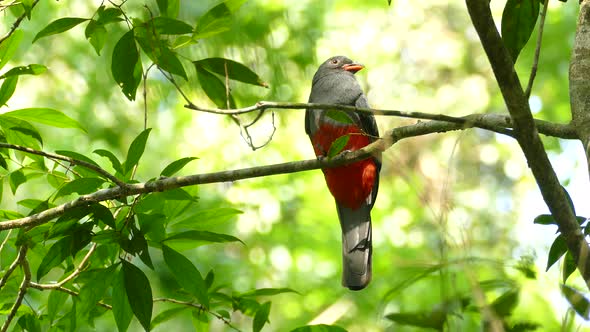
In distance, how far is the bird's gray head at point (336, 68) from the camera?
498 cm

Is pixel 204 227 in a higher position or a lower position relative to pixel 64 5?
lower

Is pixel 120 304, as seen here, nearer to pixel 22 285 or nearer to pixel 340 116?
pixel 22 285

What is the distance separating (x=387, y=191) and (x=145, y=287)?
7.01m

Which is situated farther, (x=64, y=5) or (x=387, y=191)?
(x=387, y=191)

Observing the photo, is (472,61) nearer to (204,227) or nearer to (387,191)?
(387,191)

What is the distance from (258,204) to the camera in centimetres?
804

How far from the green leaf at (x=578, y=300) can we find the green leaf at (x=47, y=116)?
1.70 m

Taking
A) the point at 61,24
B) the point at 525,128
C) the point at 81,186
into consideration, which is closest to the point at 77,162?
the point at 81,186

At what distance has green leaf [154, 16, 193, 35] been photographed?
243 cm

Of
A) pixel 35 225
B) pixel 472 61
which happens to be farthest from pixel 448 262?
pixel 472 61

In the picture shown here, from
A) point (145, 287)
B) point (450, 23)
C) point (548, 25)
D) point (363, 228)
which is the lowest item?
point (145, 287)

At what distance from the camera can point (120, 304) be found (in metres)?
2.36

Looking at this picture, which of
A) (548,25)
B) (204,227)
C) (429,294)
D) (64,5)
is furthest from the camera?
(548,25)

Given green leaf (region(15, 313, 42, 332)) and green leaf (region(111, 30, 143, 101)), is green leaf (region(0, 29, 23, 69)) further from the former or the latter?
green leaf (region(15, 313, 42, 332))
